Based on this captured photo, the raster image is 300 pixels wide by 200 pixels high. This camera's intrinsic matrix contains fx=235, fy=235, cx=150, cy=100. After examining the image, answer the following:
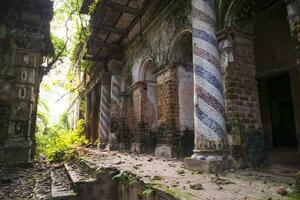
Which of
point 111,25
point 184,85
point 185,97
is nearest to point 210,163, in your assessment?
point 185,97

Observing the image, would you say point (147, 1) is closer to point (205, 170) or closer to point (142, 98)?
point (142, 98)

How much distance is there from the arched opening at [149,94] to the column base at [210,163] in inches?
172

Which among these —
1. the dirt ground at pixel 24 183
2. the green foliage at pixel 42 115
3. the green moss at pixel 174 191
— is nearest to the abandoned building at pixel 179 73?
the dirt ground at pixel 24 183

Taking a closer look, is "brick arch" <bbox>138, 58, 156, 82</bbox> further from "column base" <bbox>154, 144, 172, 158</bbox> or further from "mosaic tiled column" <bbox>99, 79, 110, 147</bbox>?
"mosaic tiled column" <bbox>99, 79, 110, 147</bbox>

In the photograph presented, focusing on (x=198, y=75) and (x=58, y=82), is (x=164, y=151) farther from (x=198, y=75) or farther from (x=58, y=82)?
(x=58, y=82)

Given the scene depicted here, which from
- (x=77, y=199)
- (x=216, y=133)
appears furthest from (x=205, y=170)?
(x=77, y=199)

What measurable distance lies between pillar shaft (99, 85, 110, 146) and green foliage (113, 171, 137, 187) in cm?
810

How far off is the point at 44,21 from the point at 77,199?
6.39 metres

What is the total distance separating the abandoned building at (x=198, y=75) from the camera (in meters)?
4.52

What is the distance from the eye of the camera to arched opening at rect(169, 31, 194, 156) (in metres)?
6.57

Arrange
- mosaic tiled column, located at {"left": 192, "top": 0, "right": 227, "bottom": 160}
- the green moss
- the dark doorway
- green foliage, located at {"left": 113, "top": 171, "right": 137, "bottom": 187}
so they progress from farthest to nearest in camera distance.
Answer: the dark doorway → mosaic tiled column, located at {"left": 192, "top": 0, "right": 227, "bottom": 160} → green foliage, located at {"left": 113, "top": 171, "right": 137, "bottom": 187} → the green moss

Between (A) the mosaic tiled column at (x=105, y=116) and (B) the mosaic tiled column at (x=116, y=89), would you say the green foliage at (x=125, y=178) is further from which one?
(A) the mosaic tiled column at (x=105, y=116)

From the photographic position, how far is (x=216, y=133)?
4.33 meters

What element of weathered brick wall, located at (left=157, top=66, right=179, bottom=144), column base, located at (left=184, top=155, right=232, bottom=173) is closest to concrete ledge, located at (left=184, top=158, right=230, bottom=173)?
column base, located at (left=184, top=155, right=232, bottom=173)
